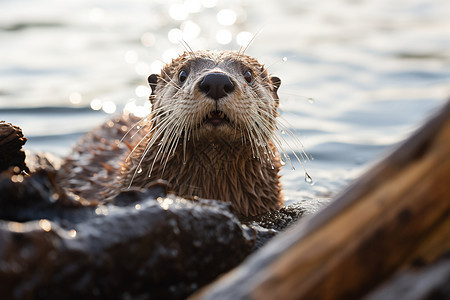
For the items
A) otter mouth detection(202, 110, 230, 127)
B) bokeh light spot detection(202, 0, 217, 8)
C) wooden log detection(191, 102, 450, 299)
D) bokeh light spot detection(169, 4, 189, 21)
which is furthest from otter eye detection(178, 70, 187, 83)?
bokeh light spot detection(202, 0, 217, 8)

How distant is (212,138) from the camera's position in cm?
355

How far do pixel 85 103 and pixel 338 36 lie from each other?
4.44m

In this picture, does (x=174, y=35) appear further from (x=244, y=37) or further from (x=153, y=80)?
(x=153, y=80)

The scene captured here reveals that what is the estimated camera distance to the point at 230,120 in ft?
11.2

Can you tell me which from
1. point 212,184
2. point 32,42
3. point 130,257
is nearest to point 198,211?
point 130,257

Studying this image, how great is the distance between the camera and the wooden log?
1618mm

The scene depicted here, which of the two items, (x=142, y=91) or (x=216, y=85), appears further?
(x=142, y=91)

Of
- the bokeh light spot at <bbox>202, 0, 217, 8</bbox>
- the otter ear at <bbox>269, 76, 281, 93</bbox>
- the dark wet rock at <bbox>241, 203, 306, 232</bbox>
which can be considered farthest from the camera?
the bokeh light spot at <bbox>202, 0, 217, 8</bbox>

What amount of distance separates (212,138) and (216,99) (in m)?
0.31

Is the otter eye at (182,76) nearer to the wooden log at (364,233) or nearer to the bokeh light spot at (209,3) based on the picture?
the wooden log at (364,233)

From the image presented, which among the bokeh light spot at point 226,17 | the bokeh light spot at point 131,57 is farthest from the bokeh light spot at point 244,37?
the bokeh light spot at point 131,57

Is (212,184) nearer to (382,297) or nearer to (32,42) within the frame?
(382,297)

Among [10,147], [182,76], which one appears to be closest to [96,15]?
[182,76]

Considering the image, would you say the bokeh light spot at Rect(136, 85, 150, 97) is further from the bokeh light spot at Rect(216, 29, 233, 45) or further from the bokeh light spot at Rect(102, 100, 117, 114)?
the bokeh light spot at Rect(216, 29, 233, 45)
